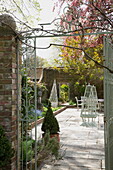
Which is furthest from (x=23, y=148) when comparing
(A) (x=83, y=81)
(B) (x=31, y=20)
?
(A) (x=83, y=81)

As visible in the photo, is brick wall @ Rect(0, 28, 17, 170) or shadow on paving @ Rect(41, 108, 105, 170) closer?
brick wall @ Rect(0, 28, 17, 170)


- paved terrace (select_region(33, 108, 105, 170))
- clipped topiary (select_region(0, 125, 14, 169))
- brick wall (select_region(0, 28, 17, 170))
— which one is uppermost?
brick wall (select_region(0, 28, 17, 170))

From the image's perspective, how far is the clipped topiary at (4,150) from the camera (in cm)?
265

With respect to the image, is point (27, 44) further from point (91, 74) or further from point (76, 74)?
point (76, 74)

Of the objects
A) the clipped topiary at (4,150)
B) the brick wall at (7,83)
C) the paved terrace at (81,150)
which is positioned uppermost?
the brick wall at (7,83)

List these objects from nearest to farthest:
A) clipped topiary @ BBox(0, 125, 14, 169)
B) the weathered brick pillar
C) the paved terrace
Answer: clipped topiary @ BBox(0, 125, 14, 169) < the weathered brick pillar < the paved terrace

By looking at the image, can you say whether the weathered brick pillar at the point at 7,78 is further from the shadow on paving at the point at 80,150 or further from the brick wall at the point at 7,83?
the shadow on paving at the point at 80,150

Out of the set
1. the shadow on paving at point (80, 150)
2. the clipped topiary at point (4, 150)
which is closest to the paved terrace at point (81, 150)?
the shadow on paving at point (80, 150)

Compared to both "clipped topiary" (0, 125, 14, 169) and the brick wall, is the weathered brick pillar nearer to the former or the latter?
the brick wall

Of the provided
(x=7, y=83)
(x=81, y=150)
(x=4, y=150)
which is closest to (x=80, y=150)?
(x=81, y=150)

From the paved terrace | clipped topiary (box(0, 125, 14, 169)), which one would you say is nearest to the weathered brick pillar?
clipped topiary (box(0, 125, 14, 169))

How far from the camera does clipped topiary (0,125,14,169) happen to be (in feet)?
8.68

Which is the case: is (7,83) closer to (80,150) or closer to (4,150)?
(4,150)

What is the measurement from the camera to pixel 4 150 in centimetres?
266
